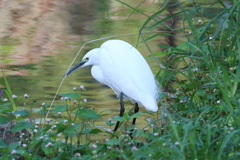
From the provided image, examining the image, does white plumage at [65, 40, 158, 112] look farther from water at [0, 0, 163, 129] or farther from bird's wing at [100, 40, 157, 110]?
water at [0, 0, 163, 129]

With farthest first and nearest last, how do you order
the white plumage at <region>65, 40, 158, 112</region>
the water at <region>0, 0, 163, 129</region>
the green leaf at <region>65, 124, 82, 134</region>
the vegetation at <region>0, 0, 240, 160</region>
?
the water at <region>0, 0, 163, 129</region> < the white plumage at <region>65, 40, 158, 112</region> < the green leaf at <region>65, 124, 82, 134</region> < the vegetation at <region>0, 0, 240, 160</region>

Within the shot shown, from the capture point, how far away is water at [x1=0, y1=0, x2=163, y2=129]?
130 inches

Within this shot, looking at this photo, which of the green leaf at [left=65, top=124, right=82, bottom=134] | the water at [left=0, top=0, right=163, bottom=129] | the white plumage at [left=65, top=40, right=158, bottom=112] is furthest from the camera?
the water at [left=0, top=0, right=163, bottom=129]

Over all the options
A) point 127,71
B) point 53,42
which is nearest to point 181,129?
point 127,71

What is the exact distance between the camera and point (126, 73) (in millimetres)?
2623

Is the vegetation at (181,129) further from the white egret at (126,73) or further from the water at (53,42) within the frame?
the white egret at (126,73)

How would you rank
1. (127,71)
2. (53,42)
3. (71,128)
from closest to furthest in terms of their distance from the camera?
(71,128), (127,71), (53,42)

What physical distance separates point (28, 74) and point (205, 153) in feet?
8.61

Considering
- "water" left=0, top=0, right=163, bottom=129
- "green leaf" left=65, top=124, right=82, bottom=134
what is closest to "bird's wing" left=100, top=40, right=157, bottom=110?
"water" left=0, top=0, right=163, bottom=129

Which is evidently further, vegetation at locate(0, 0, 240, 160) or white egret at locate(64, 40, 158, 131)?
white egret at locate(64, 40, 158, 131)

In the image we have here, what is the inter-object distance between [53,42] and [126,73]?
2473mm

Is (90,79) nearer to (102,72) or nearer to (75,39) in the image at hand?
(102,72)

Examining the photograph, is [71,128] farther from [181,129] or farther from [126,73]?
[126,73]

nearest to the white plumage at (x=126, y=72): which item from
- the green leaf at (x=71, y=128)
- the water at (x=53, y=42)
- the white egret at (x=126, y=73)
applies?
the white egret at (x=126, y=73)
